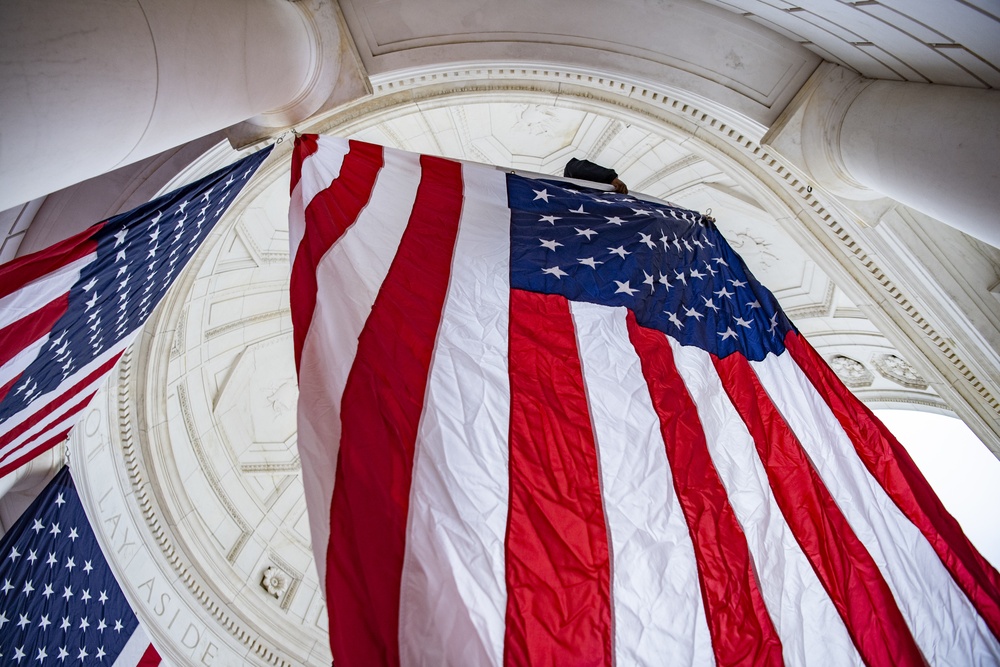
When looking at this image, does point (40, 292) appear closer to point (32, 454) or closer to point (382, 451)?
point (382, 451)

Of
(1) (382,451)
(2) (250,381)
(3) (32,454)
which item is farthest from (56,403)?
(2) (250,381)

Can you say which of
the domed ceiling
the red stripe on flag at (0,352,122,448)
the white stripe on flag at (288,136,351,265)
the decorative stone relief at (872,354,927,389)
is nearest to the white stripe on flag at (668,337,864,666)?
the white stripe on flag at (288,136,351,265)

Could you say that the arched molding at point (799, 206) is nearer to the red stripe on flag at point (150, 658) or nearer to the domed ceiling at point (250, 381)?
the domed ceiling at point (250, 381)

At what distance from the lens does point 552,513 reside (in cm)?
323

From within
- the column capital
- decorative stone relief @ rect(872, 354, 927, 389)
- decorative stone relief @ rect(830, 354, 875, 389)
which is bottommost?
the column capital

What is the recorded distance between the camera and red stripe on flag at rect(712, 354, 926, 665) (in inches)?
134

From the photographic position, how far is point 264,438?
11.8m

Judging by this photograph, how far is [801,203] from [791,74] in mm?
1933

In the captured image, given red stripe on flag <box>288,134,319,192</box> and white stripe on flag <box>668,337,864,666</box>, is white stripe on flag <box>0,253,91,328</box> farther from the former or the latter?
white stripe on flag <box>668,337,864,666</box>

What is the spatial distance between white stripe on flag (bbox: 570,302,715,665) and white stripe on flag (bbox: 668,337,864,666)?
49cm

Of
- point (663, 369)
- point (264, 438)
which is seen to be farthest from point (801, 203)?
point (264, 438)

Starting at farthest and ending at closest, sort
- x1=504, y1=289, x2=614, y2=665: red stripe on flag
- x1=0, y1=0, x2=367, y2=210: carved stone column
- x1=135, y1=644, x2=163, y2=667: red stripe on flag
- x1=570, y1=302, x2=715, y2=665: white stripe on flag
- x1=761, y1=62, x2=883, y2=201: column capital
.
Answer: x1=135, y1=644, x2=163, y2=667: red stripe on flag < x1=761, y1=62, x2=883, y2=201: column capital < x1=570, y1=302, x2=715, y2=665: white stripe on flag < x1=504, y1=289, x2=614, y2=665: red stripe on flag < x1=0, y1=0, x2=367, y2=210: carved stone column

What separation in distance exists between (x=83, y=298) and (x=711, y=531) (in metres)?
4.22

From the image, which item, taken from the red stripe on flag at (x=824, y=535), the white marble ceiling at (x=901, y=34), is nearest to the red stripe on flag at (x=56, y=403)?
the red stripe on flag at (x=824, y=535)
